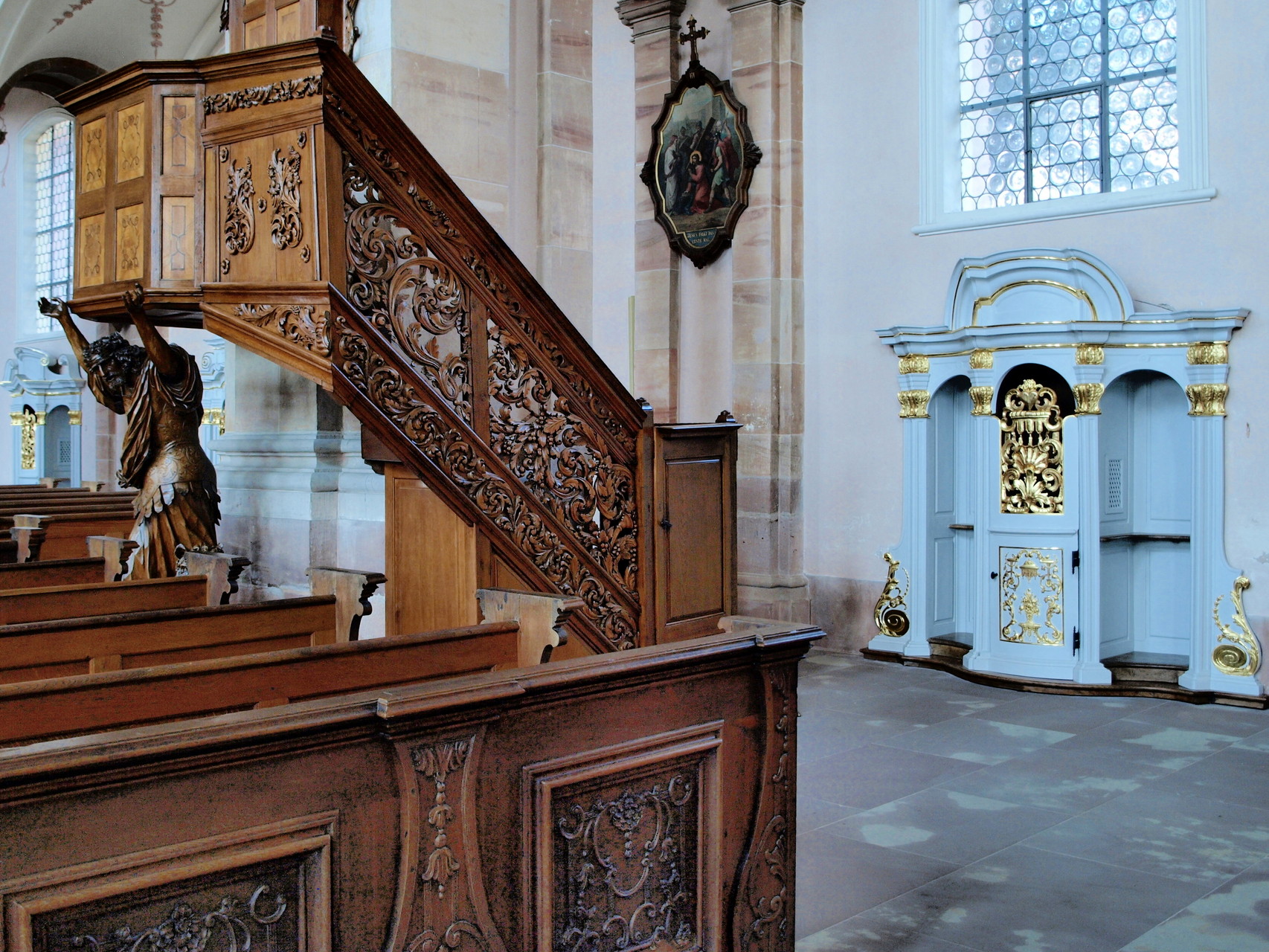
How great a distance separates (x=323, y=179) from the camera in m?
4.04

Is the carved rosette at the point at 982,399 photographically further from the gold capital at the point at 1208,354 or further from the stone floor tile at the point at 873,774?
the stone floor tile at the point at 873,774

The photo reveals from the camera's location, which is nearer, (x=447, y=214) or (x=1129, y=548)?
(x=447, y=214)

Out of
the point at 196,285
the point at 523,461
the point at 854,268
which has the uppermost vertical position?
the point at 854,268

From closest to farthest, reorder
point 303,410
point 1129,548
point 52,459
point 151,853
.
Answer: point 151,853, point 303,410, point 1129,548, point 52,459

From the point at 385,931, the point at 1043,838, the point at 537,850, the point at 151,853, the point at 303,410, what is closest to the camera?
the point at 151,853

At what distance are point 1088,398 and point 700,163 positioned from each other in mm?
3506

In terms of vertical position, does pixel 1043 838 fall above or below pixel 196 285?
below

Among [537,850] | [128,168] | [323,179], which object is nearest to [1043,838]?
[537,850]

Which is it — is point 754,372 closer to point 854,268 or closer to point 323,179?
point 854,268

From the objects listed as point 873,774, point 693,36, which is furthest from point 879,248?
point 873,774

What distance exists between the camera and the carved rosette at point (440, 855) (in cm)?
215

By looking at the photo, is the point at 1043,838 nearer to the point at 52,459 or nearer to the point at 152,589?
the point at 152,589

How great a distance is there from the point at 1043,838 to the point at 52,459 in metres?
15.9

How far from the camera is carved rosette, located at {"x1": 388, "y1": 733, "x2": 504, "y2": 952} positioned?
215 cm
